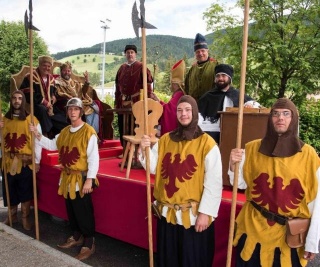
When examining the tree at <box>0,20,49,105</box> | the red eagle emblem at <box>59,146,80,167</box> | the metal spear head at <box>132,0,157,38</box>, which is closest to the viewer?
the metal spear head at <box>132,0,157,38</box>

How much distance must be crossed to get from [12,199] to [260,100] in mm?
6387

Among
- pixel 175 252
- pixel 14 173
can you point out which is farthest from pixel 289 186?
pixel 14 173

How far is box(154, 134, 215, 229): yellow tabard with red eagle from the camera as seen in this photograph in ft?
8.36

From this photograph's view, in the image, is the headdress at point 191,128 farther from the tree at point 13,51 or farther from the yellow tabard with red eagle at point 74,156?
the tree at point 13,51

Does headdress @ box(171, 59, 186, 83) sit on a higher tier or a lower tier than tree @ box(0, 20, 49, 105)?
lower

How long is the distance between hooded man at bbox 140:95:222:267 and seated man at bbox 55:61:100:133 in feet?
11.2

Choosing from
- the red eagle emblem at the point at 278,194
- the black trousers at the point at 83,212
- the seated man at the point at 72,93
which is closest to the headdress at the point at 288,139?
the red eagle emblem at the point at 278,194

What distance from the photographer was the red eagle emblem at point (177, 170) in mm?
2549

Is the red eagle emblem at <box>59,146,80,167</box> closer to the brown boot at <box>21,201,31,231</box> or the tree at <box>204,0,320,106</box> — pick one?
the brown boot at <box>21,201,31,231</box>

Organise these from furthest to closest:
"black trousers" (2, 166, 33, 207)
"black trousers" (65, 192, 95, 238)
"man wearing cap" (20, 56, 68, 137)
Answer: "man wearing cap" (20, 56, 68, 137) < "black trousers" (2, 166, 33, 207) < "black trousers" (65, 192, 95, 238)

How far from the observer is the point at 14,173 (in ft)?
15.0

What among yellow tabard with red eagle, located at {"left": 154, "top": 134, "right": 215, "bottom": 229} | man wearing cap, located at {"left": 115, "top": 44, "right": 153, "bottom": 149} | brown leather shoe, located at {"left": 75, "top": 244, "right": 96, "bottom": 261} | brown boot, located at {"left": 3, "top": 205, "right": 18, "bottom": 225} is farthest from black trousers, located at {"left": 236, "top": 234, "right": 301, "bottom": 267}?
brown boot, located at {"left": 3, "top": 205, "right": 18, "bottom": 225}

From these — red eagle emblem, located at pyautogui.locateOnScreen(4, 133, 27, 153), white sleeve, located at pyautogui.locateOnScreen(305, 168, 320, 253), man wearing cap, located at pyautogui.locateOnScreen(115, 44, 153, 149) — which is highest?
man wearing cap, located at pyautogui.locateOnScreen(115, 44, 153, 149)

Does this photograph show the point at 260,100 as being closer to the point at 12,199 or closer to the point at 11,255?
the point at 12,199
